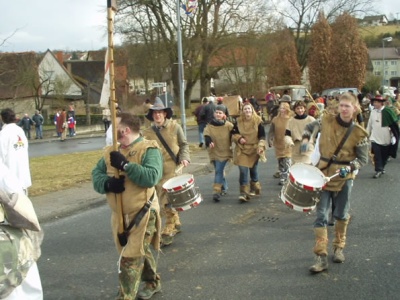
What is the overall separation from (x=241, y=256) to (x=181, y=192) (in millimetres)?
1054

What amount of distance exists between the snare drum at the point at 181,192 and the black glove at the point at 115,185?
6.32 ft

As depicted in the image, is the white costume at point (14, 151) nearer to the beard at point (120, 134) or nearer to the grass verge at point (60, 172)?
the grass verge at point (60, 172)

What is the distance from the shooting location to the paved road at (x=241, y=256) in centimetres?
480

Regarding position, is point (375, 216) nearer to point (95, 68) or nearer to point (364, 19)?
point (364, 19)

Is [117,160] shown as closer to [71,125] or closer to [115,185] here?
[115,185]

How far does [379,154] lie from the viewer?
11.3m

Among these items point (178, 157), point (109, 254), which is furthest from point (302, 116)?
point (109, 254)

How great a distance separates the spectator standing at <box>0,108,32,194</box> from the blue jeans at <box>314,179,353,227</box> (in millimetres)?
4358

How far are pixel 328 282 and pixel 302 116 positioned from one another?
16.2ft

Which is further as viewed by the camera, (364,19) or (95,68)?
(95,68)

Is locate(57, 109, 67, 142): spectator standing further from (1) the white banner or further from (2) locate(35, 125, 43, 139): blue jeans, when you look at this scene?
(1) the white banner

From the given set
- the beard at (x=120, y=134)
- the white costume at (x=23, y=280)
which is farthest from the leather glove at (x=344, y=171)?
the white costume at (x=23, y=280)

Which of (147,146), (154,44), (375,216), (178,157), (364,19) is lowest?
(375,216)

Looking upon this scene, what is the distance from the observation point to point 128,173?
399cm
